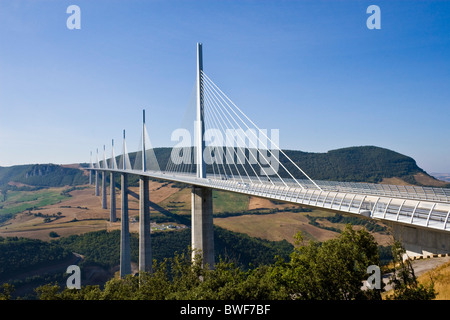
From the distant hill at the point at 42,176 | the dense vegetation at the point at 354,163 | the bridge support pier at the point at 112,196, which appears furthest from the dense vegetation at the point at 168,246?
the distant hill at the point at 42,176

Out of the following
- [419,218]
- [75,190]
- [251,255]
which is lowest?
[251,255]

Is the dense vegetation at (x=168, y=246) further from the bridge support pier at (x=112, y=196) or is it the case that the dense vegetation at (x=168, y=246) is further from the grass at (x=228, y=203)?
the grass at (x=228, y=203)

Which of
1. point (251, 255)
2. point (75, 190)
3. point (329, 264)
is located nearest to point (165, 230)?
point (251, 255)

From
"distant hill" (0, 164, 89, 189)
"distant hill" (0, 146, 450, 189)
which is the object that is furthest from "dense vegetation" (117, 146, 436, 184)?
"distant hill" (0, 164, 89, 189)

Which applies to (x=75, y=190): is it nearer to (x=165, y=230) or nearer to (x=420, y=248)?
(x=165, y=230)

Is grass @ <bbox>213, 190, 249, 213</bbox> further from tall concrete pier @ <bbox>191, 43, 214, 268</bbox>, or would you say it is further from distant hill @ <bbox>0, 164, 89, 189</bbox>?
distant hill @ <bbox>0, 164, 89, 189</bbox>

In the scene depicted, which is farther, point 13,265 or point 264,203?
point 264,203
